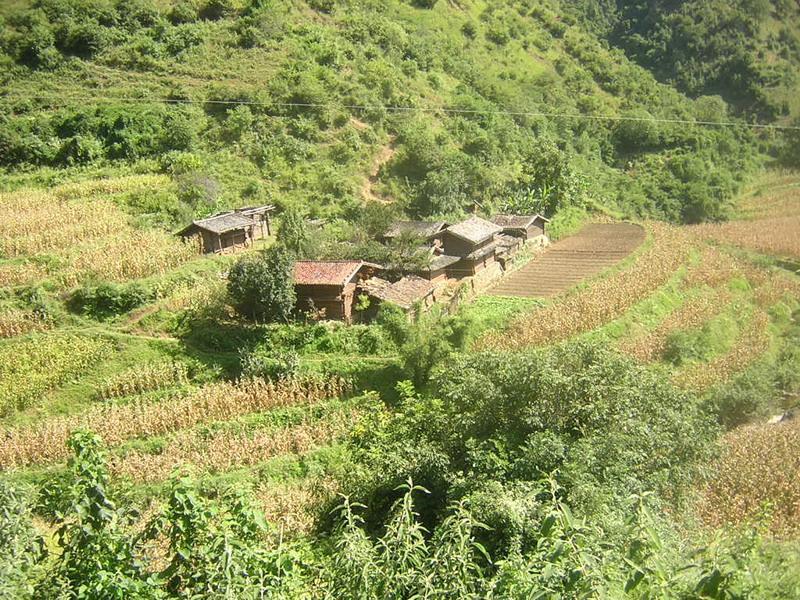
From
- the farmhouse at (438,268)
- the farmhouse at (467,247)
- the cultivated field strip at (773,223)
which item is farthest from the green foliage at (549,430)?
the farmhouse at (467,247)

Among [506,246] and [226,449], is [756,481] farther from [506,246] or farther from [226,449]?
[506,246]

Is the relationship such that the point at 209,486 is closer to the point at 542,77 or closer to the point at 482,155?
the point at 482,155

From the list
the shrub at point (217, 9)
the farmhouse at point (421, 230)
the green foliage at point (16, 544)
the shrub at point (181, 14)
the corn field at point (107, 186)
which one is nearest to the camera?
the green foliage at point (16, 544)

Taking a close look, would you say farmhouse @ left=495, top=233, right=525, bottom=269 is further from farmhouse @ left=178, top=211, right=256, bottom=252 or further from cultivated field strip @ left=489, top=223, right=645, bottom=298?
farmhouse @ left=178, top=211, right=256, bottom=252

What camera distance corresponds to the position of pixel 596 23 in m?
64.5

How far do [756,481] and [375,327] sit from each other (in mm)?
9813

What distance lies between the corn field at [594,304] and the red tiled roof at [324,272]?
14.0ft

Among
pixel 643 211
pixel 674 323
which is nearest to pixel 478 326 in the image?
pixel 674 323

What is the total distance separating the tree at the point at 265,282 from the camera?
17.7 meters

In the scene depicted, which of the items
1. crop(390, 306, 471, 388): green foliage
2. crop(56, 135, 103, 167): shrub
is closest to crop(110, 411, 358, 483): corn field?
crop(390, 306, 471, 388): green foliage

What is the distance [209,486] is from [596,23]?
209 feet

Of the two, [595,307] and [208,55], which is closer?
[595,307]

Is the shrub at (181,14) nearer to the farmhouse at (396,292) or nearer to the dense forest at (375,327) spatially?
the dense forest at (375,327)

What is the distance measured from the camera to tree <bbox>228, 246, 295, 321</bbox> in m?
17.7
